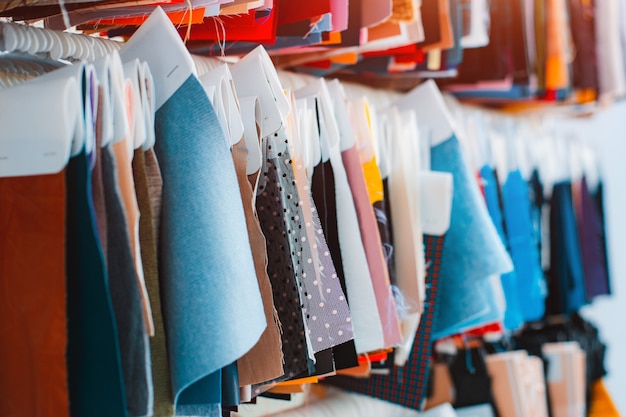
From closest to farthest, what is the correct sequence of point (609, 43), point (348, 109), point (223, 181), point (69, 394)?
point (69, 394) < point (223, 181) < point (348, 109) < point (609, 43)

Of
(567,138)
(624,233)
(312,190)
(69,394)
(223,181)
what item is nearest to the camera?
(69,394)

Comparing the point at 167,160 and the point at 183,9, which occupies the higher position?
the point at 183,9

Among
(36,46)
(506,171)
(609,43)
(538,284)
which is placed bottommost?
(538,284)

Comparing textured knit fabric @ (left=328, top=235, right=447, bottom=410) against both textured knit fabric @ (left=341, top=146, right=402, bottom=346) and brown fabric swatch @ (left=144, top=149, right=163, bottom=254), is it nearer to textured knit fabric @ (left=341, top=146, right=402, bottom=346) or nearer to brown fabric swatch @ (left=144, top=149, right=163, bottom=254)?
textured knit fabric @ (left=341, top=146, right=402, bottom=346)

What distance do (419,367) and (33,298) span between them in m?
0.99

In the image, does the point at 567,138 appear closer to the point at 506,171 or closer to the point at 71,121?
the point at 506,171

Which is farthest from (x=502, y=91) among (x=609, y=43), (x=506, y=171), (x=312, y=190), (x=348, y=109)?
(x=312, y=190)

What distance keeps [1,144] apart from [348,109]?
0.70m

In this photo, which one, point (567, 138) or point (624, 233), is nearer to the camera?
point (567, 138)

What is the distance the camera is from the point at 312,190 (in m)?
1.29

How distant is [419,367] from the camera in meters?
1.62

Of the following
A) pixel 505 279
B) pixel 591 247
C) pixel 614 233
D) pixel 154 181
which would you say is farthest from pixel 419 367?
pixel 614 233

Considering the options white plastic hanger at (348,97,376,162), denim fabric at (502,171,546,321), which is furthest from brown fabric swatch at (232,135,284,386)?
denim fabric at (502,171,546,321)

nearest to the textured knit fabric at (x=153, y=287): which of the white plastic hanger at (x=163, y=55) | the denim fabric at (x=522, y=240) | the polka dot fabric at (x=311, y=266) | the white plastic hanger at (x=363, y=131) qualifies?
the white plastic hanger at (x=163, y=55)
